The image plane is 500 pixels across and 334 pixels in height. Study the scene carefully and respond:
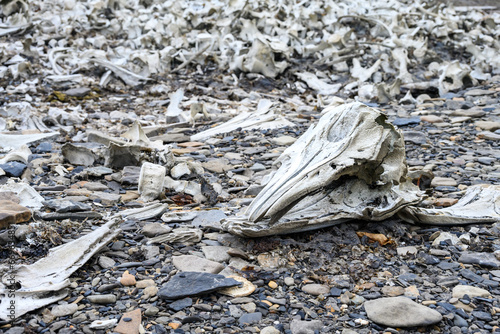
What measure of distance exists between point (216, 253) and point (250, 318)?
0.58 m

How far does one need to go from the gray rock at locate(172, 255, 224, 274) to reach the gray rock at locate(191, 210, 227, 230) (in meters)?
0.37

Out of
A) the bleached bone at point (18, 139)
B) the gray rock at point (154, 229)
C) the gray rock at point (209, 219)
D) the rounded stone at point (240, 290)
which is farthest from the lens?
the bleached bone at point (18, 139)

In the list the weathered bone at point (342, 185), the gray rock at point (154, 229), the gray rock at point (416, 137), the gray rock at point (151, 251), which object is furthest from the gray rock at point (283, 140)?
the gray rock at point (151, 251)

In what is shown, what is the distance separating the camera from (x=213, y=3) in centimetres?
1053

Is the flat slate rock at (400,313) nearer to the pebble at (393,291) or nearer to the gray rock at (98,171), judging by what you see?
the pebble at (393,291)

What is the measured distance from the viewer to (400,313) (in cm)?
214

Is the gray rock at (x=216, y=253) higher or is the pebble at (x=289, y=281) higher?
the pebble at (x=289, y=281)

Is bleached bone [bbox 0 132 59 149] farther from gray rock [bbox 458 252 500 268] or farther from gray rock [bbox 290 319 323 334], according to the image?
gray rock [bbox 458 252 500 268]

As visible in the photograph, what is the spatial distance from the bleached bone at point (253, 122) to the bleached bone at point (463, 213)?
2520mm

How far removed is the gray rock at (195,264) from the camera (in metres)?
2.47

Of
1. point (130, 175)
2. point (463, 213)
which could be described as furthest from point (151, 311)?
point (463, 213)

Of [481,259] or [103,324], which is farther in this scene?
[481,259]

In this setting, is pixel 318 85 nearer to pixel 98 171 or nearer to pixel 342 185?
pixel 98 171

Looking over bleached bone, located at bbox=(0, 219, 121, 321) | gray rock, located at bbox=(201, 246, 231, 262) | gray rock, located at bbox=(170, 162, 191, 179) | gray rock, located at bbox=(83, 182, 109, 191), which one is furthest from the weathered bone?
gray rock, located at bbox=(83, 182, 109, 191)
